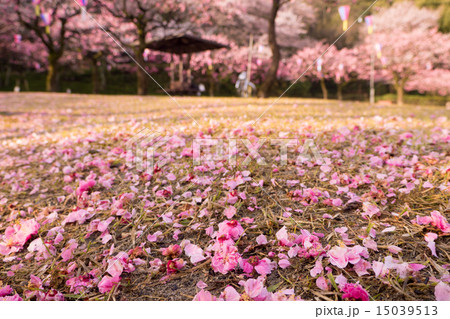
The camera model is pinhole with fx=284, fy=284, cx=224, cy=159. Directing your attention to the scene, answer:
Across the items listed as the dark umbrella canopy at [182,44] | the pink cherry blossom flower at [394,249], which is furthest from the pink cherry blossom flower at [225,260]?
the dark umbrella canopy at [182,44]

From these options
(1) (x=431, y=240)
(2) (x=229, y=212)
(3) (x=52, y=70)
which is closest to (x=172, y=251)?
(2) (x=229, y=212)

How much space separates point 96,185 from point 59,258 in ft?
2.62

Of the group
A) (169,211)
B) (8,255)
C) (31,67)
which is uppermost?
(31,67)

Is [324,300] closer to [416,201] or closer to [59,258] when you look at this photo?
[416,201]

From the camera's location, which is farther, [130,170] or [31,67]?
[31,67]

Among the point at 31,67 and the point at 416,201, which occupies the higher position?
the point at 31,67

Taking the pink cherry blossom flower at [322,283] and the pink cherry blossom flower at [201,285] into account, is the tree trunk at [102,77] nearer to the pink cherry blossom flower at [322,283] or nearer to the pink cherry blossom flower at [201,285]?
the pink cherry blossom flower at [201,285]

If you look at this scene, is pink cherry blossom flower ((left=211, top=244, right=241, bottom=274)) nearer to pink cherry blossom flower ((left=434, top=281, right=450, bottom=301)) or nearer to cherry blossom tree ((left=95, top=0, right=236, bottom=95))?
pink cherry blossom flower ((left=434, top=281, right=450, bottom=301))

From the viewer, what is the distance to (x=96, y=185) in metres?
2.12

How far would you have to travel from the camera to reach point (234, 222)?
1294 millimetres

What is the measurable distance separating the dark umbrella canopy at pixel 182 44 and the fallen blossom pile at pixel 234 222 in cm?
83

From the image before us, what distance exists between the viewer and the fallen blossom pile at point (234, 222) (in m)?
1.11
